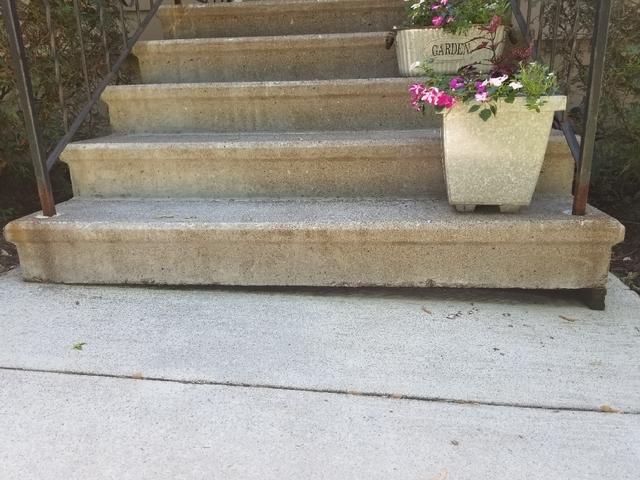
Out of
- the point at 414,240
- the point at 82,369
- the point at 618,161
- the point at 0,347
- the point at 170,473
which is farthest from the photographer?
the point at 618,161

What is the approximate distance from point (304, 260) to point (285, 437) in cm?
67

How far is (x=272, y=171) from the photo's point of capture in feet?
6.24

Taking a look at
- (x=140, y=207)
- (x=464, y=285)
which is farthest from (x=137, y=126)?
(x=464, y=285)

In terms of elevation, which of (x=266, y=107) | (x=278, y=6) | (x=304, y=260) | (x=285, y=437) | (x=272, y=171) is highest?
(x=278, y=6)

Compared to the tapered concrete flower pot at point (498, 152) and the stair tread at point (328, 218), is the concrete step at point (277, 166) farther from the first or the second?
the tapered concrete flower pot at point (498, 152)

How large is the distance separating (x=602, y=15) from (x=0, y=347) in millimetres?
1926

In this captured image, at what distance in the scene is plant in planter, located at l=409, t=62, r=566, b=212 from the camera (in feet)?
4.73

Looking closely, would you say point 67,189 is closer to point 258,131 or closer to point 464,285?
point 258,131

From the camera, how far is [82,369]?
134cm

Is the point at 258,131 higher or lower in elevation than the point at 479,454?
higher

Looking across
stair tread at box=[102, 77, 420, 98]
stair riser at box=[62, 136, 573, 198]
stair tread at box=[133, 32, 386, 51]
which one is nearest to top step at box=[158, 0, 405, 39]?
stair tread at box=[133, 32, 386, 51]

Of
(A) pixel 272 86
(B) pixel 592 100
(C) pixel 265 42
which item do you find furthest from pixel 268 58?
(B) pixel 592 100

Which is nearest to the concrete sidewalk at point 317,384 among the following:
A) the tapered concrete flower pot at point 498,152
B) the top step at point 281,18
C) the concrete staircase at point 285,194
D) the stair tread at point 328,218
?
the concrete staircase at point 285,194

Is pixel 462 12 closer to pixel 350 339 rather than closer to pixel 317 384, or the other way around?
pixel 350 339
